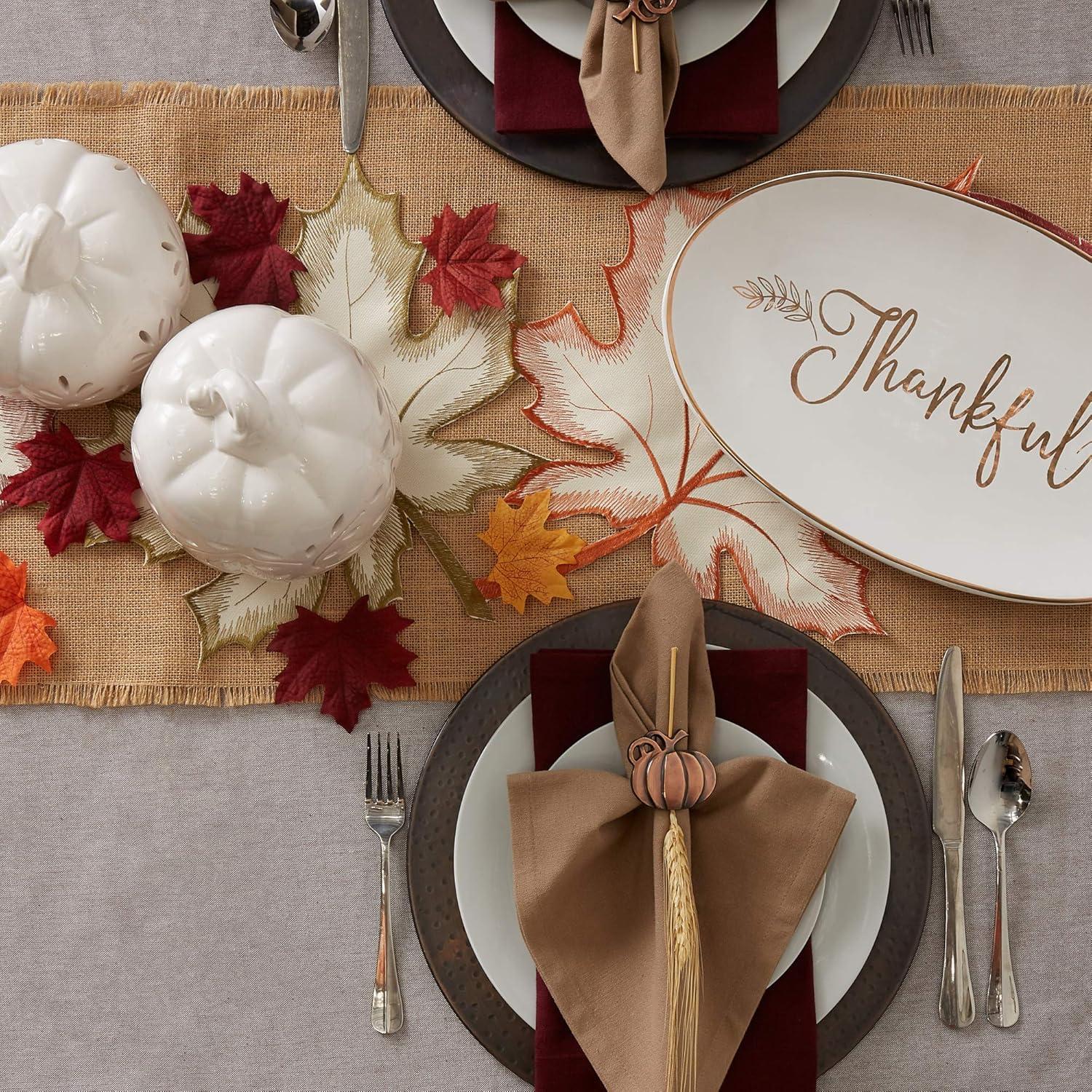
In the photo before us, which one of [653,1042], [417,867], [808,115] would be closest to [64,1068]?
[417,867]

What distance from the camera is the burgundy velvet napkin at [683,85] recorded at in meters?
0.61

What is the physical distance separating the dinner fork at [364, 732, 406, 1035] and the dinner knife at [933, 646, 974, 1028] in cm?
40

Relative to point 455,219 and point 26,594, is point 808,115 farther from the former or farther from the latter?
point 26,594

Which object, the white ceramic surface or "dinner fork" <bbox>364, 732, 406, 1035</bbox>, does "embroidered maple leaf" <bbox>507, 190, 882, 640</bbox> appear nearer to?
the white ceramic surface

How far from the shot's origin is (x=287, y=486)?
19.1 inches

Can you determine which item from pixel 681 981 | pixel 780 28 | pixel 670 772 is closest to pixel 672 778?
pixel 670 772

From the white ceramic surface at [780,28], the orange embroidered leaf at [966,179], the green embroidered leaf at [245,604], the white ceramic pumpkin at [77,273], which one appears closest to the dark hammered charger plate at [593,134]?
the white ceramic surface at [780,28]

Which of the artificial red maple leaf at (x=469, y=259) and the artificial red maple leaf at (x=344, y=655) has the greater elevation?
the artificial red maple leaf at (x=469, y=259)

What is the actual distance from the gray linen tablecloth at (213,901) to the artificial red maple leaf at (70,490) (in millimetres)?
139

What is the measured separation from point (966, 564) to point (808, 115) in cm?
35

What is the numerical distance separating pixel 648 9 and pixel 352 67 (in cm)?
22

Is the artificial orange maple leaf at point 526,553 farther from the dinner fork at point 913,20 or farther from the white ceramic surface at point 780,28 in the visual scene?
the dinner fork at point 913,20

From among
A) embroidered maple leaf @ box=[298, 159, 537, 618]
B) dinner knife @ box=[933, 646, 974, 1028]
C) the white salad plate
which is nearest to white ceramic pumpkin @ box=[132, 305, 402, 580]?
embroidered maple leaf @ box=[298, 159, 537, 618]

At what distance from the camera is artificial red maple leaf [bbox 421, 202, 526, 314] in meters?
0.64
